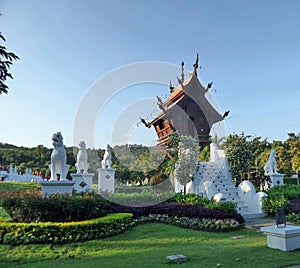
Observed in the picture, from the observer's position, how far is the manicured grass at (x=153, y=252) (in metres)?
4.95

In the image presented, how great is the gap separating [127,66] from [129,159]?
454 inches

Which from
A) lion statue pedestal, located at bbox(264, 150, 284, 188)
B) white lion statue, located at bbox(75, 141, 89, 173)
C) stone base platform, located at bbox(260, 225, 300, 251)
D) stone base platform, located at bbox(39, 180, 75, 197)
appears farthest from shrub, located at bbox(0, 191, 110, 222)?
lion statue pedestal, located at bbox(264, 150, 284, 188)

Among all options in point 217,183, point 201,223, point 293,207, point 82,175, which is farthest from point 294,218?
point 82,175

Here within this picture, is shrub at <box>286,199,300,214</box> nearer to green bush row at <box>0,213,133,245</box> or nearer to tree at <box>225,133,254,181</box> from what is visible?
tree at <box>225,133,254,181</box>

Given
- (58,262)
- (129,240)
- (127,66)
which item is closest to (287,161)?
(127,66)

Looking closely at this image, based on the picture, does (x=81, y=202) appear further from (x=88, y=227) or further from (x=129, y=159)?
(x=129, y=159)

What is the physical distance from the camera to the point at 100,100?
1162 centimetres

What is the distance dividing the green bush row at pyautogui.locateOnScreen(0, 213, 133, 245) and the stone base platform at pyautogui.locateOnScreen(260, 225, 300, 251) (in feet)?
12.0

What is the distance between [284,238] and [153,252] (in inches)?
101

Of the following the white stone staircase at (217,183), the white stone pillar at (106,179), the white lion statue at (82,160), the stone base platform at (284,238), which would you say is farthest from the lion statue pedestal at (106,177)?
the stone base platform at (284,238)

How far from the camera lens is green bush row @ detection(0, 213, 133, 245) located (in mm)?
6301

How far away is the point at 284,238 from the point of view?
546cm

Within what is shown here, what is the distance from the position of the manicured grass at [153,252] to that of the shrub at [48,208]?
3.52 feet

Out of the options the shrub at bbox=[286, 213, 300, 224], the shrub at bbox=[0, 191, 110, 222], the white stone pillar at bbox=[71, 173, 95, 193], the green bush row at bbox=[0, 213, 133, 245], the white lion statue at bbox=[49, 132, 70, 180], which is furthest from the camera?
the white stone pillar at bbox=[71, 173, 95, 193]
